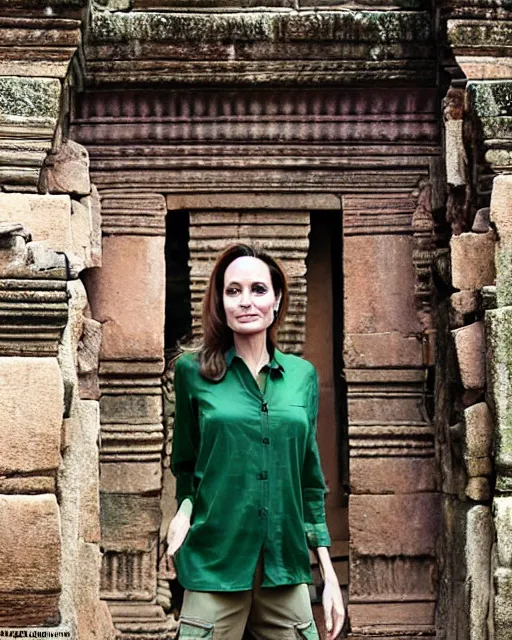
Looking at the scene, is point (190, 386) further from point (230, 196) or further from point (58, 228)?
point (230, 196)

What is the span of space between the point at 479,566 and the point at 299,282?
171cm

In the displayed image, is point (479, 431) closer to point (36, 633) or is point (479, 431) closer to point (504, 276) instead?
point (504, 276)

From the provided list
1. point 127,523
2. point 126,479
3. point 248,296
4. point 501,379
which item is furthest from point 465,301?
point 127,523

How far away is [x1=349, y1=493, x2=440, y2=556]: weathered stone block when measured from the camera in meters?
5.55

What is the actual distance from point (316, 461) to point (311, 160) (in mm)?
2108

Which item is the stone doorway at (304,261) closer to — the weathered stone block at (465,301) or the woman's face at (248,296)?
the weathered stone block at (465,301)

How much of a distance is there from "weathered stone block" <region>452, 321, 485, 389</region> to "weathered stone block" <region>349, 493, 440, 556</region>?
0.89 m

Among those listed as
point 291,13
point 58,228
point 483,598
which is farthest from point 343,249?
point 483,598

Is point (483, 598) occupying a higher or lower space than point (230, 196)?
lower

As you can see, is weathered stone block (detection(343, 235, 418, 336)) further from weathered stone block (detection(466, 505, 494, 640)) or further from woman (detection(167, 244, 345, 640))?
woman (detection(167, 244, 345, 640))

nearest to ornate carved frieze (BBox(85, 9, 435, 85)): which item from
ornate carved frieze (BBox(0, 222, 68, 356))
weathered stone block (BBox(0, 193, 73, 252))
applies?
weathered stone block (BBox(0, 193, 73, 252))

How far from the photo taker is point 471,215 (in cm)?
532

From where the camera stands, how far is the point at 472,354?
16.3ft

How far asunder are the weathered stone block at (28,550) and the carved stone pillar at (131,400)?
1.15m
